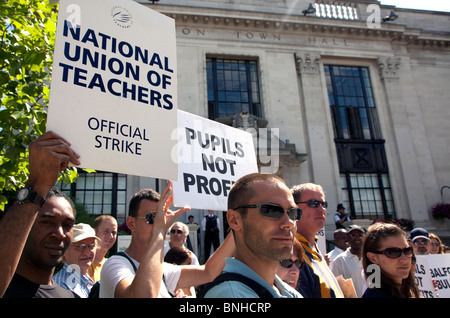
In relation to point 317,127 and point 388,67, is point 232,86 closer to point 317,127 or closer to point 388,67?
point 317,127

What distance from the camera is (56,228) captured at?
256 centimetres

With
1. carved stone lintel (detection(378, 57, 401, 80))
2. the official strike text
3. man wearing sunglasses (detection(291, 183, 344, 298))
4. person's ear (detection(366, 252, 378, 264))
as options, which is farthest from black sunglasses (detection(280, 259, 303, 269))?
carved stone lintel (detection(378, 57, 401, 80))

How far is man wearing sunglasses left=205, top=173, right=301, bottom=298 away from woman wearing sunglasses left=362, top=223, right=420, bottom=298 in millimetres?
1267

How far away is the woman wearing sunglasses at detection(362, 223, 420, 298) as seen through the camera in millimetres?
3025

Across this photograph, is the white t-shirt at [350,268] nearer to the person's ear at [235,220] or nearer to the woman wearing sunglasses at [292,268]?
the woman wearing sunglasses at [292,268]

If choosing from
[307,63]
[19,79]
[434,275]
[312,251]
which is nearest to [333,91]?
[307,63]

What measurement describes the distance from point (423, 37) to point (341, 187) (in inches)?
420

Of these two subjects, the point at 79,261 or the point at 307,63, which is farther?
the point at 307,63

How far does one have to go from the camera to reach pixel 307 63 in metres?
19.4

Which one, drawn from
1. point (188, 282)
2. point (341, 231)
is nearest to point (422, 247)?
point (341, 231)

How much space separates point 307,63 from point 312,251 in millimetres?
17396

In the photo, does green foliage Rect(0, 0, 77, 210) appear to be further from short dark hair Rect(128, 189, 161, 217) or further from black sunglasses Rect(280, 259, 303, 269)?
black sunglasses Rect(280, 259, 303, 269)

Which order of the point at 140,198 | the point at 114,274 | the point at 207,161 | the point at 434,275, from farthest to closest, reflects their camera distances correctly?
the point at 434,275 < the point at 207,161 < the point at 140,198 < the point at 114,274

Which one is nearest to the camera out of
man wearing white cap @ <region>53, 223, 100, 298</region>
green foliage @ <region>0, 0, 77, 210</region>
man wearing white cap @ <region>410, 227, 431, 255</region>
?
man wearing white cap @ <region>53, 223, 100, 298</region>
